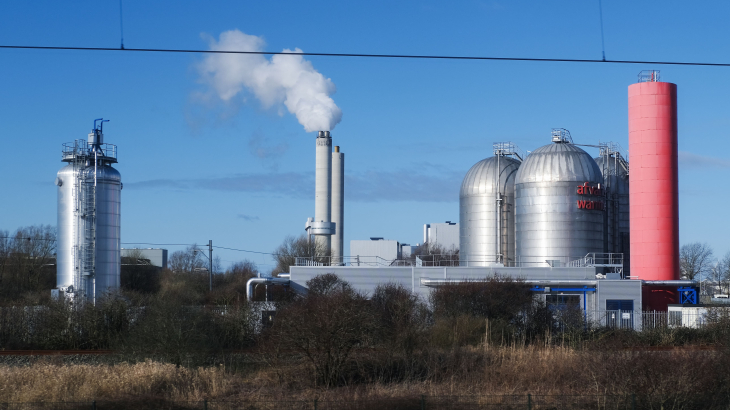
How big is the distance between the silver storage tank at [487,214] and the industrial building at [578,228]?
72 millimetres

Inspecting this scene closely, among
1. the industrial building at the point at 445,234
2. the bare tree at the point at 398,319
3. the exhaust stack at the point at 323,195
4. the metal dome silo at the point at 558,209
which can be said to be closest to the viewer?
the bare tree at the point at 398,319

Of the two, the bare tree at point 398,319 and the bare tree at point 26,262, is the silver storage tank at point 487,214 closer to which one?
the bare tree at point 398,319

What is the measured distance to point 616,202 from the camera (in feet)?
174

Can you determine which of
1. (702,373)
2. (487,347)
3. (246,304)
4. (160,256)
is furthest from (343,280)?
(160,256)

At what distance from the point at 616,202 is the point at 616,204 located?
0.57 ft

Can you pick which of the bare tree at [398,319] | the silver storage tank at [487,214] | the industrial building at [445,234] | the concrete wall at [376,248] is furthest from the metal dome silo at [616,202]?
the industrial building at [445,234]

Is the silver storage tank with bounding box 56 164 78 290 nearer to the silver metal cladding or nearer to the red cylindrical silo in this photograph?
the silver metal cladding

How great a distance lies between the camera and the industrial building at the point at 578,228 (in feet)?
145

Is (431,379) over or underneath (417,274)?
underneath

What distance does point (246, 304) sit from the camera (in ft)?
113

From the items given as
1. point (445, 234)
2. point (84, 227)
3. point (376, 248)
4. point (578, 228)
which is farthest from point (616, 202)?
point (445, 234)

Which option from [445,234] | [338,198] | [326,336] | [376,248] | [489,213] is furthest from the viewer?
[445,234]

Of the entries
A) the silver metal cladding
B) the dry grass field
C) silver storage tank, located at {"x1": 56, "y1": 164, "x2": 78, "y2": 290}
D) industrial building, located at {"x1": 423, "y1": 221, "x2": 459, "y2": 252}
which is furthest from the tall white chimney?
the dry grass field

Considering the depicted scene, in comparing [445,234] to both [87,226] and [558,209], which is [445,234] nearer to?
[558,209]
